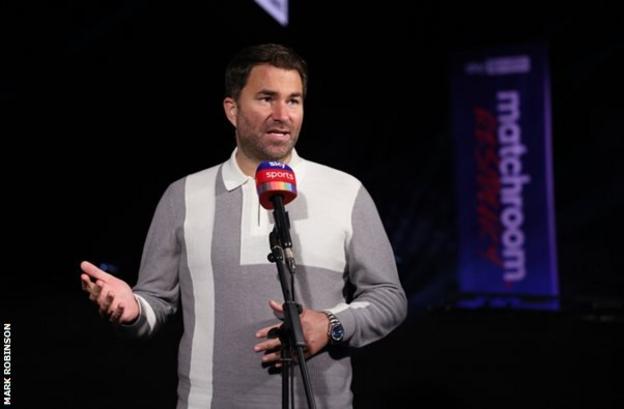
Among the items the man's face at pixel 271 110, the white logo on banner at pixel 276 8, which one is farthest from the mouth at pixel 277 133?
the white logo on banner at pixel 276 8

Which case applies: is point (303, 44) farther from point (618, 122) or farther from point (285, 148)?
point (285, 148)

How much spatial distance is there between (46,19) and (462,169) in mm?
4966

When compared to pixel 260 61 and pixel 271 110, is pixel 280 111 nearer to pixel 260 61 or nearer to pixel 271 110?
pixel 271 110

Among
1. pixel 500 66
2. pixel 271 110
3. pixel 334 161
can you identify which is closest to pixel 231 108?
pixel 271 110

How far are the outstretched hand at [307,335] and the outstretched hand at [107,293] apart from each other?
323mm

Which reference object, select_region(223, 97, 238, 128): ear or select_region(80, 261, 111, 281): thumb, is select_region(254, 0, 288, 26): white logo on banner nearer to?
select_region(223, 97, 238, 128): ear

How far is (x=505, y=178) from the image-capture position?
26.0ft

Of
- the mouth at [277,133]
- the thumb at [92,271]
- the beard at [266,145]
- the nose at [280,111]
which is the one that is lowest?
the thumb at [92,271]

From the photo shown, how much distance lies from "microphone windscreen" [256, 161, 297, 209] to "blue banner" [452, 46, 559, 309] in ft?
22.3

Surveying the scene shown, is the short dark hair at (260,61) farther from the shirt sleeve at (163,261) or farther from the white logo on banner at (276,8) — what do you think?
the white logo on banner at (276,8)

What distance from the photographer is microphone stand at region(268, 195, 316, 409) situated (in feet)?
4.14

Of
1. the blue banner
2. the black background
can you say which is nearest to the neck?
the black background

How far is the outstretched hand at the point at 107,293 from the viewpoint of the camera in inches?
58.4

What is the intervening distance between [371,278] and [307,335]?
321 millimetres
